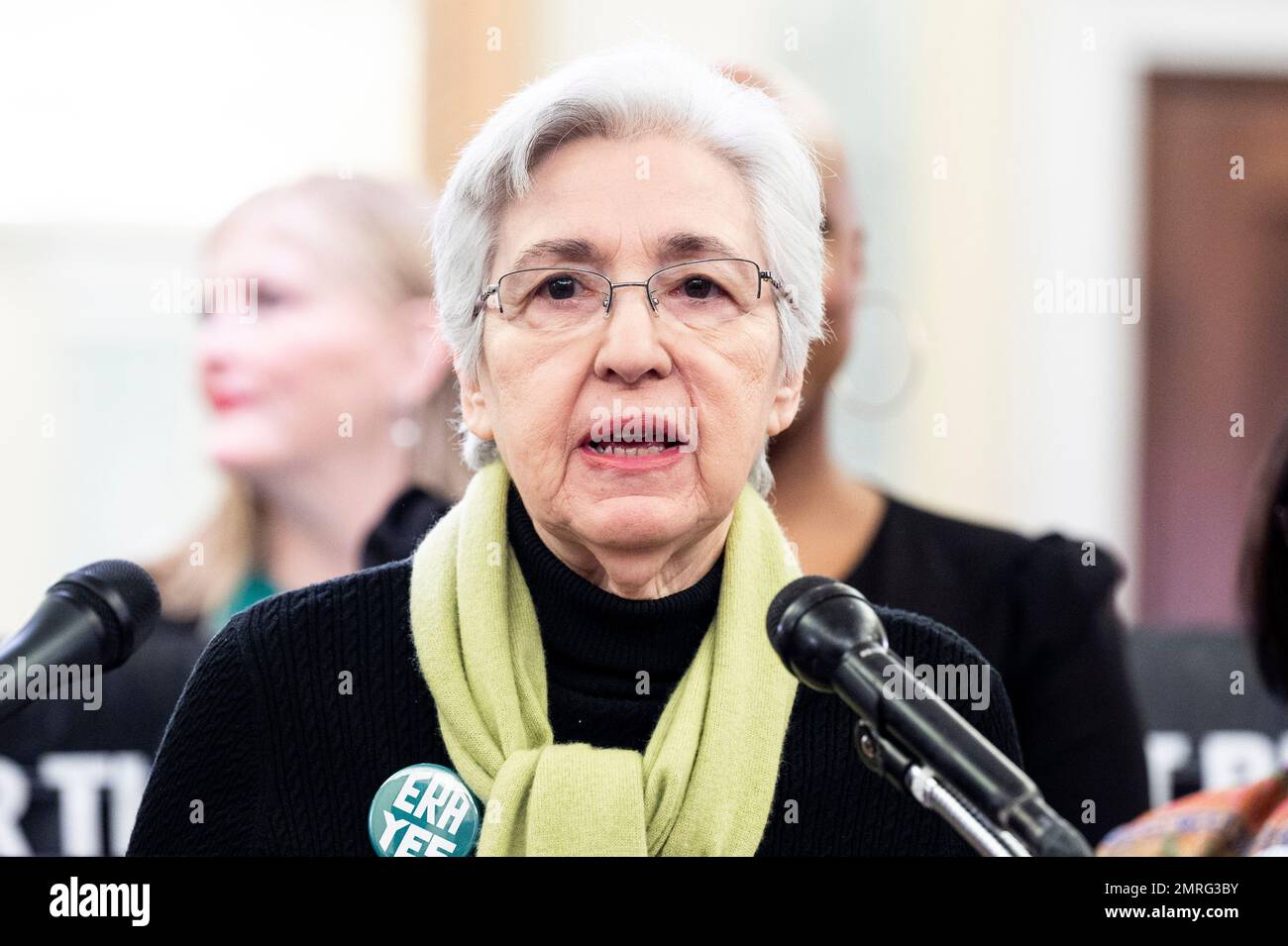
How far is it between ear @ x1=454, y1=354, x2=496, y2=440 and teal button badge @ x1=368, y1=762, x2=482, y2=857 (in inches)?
12.3

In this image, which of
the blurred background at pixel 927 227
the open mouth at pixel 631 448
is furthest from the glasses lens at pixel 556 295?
the blurred background at pixel 927 227

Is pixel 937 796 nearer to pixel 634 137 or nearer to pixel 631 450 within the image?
pixel 631 450

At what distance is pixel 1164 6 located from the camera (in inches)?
136

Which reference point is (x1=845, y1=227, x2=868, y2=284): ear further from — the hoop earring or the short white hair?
the short white hair

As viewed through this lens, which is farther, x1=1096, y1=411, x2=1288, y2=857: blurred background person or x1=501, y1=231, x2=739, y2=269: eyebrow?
x1=1096, y1=411, x2=1288, y2=857: blurred background person

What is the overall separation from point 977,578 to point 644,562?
535mm

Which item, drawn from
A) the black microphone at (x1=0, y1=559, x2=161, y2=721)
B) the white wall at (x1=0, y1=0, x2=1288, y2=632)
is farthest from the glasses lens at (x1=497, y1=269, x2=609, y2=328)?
the white wall at (x1=0, y1=0, x2=1288, y2=632)

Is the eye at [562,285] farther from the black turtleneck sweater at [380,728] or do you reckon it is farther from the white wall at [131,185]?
the white wall at [131,185]

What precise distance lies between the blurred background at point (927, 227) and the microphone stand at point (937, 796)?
1533mm

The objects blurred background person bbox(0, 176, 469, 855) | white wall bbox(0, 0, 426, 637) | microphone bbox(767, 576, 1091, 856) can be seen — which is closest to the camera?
microphone bbox(767, 576, 1091, 856)

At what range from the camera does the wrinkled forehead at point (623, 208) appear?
1.36 metres

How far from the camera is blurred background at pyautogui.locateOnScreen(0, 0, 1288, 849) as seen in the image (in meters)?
2.80
